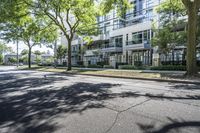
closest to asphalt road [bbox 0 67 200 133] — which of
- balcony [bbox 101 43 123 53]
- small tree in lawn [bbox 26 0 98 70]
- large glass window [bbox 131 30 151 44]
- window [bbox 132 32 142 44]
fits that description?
small tree in lawn [bbox 26 0 98 70]

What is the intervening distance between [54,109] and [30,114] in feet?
2.16

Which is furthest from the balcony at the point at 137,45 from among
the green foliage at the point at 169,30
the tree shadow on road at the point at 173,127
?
the tree shadow on road at the point at 173,127

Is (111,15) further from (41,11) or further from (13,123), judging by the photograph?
(13,123)

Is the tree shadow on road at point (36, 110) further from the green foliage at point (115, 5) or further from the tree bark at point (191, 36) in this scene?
the green foliage at point (115, 5)

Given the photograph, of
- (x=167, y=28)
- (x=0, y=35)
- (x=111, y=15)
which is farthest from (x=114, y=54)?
(x=0, y=35)

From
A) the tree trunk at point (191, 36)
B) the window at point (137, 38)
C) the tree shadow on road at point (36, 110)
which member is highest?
the window at point (137, 38)

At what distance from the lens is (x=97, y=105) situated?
568cm

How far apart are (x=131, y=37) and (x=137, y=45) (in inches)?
102

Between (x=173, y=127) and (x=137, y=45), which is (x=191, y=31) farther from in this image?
(x=137, y=45)

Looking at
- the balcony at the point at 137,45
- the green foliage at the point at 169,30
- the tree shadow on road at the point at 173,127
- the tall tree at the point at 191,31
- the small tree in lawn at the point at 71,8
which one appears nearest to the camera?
the tree shadow on road at the point at 173,127

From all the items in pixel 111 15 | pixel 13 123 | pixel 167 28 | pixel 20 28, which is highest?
pixel 111 15

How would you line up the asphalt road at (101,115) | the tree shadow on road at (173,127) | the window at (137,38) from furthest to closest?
the window at (137,38), the asphalt road at (101,115), the tree shadow on road at (173,127)

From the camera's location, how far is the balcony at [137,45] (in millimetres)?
31369

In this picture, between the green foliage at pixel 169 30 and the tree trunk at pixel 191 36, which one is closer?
the tree trunk at pixel 191 36
